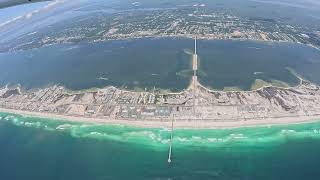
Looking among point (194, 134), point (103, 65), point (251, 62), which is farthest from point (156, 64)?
point (194, 134)

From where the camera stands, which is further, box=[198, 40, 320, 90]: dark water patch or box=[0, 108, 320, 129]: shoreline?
box=[198, 40, 320, 90]: dark water patch

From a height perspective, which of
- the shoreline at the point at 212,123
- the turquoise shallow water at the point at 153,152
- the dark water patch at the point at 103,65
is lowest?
the turquoise shallow water at the point at 153,152

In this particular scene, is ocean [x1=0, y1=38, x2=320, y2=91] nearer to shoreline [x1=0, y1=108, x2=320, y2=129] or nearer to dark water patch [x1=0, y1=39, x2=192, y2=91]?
dark water patch [x1=0, y1=39, x2=192, y2=91]

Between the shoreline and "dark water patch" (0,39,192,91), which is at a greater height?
"dark water patch" (0,39,192,91)

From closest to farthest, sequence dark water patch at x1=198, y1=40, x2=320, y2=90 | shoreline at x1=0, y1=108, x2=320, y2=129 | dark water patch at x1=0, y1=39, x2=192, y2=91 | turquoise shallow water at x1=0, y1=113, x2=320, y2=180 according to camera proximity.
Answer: turquoise shallow water at x1=0, y1=113, x2=320, y2=180
shoreline at x1=0, y1=108, x2=320, y2=129
dark water patch at x1=198, y1=40, x2=320, y2=90
dark water patch at x1=0, y1=39, x2=192, y2=91

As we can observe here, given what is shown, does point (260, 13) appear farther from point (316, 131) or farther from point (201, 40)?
point (316, 131)

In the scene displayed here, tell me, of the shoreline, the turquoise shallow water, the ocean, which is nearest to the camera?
the turquoise shallow water

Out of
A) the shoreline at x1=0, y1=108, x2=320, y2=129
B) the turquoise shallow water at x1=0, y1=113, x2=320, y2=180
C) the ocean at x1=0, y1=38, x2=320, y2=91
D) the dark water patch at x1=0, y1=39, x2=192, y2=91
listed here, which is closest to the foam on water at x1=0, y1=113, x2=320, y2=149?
the turquoise shallow water at x1=0, y1=113, x2=320, y2=180

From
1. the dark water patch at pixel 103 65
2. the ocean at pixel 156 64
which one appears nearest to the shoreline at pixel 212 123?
the ocean at pixel 156 64

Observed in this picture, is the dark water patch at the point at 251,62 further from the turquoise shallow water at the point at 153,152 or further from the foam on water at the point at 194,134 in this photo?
the turquoise shallow water at the point at 153,152
